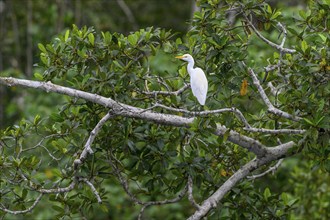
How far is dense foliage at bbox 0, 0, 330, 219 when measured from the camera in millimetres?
4168

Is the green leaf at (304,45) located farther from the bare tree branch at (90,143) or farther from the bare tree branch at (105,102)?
the bare tree branch at (90,143)

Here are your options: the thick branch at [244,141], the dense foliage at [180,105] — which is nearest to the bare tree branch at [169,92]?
the dense foliage at [180,105]

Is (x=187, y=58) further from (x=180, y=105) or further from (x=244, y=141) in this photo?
(x=244, y=141)

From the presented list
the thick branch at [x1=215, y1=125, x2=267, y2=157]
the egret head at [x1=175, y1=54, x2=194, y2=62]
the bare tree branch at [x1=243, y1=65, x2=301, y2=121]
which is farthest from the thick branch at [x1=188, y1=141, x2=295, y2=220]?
the egret head at [x1=175, y1=54, x2=194, y2=62]

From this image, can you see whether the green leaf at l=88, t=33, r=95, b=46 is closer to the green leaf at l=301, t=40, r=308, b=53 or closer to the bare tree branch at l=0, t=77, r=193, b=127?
the bare tree branch at l=0, t=77, r=193, b=127

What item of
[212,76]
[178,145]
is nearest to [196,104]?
[212,76]

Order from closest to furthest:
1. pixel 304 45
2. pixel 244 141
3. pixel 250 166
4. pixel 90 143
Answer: pixel 90 143 → pixel 304 45 → pixel 244 141 → pixel 250 166

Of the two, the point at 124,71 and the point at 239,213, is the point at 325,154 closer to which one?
the point at 239,213

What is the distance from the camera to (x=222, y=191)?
14.4 ft

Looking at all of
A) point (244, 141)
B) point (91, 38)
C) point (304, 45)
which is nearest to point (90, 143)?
point (91, 38)

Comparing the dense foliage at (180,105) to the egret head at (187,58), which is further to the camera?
the egret head at (187,58)

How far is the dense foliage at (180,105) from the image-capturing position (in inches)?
164

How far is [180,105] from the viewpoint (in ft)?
14.7

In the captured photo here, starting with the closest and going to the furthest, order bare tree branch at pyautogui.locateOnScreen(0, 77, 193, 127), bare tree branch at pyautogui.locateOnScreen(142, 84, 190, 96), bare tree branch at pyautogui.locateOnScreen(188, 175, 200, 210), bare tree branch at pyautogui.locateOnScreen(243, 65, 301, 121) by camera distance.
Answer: bare tree branch at pyautogui.locateOnScreen(243, 65, 301, 121), bare tree branch at pyautogui.locateOnScreen(0, 77, 193, 127), bare tree branch at pyautogui.locateOnScreen(188, 175, 200, 210), bare tree branch at pyautogui.locateOnScreen(142, 84, 190, 96)
